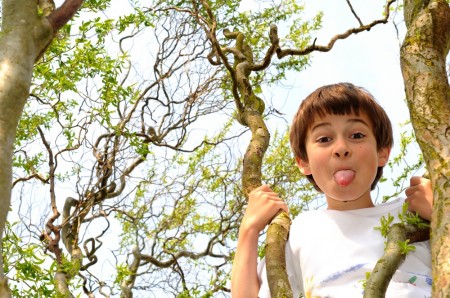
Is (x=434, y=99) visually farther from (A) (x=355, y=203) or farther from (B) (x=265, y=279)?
(B) (x=265, y=279)

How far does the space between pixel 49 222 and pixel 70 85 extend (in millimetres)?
1844

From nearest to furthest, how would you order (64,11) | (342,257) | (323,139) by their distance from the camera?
(342,257)
(323,139)
(64,11)

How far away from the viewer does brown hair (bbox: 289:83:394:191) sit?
7.61 feet

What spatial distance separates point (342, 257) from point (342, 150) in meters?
0.38

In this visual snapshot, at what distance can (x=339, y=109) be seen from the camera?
231 centimetres

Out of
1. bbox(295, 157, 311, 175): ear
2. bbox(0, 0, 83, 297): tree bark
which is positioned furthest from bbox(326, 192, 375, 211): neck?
bbox(0, 0, 83, 297): tree bark

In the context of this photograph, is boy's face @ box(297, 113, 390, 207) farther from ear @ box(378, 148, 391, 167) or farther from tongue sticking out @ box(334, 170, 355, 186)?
ear @ box(378, 148, 391, 167)

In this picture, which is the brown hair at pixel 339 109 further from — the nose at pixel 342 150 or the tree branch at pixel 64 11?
the tree branch at pixel 64 11

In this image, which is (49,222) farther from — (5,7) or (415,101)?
(415,101)

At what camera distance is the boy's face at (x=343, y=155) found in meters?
2.22

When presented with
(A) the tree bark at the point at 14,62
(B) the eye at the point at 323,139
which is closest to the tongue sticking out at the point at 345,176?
(B) the eye at the point at 323,139

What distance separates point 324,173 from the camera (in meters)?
2.26

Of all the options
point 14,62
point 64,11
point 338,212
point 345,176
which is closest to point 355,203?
point 338,212

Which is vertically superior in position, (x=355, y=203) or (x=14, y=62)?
(x=14, y=62)
